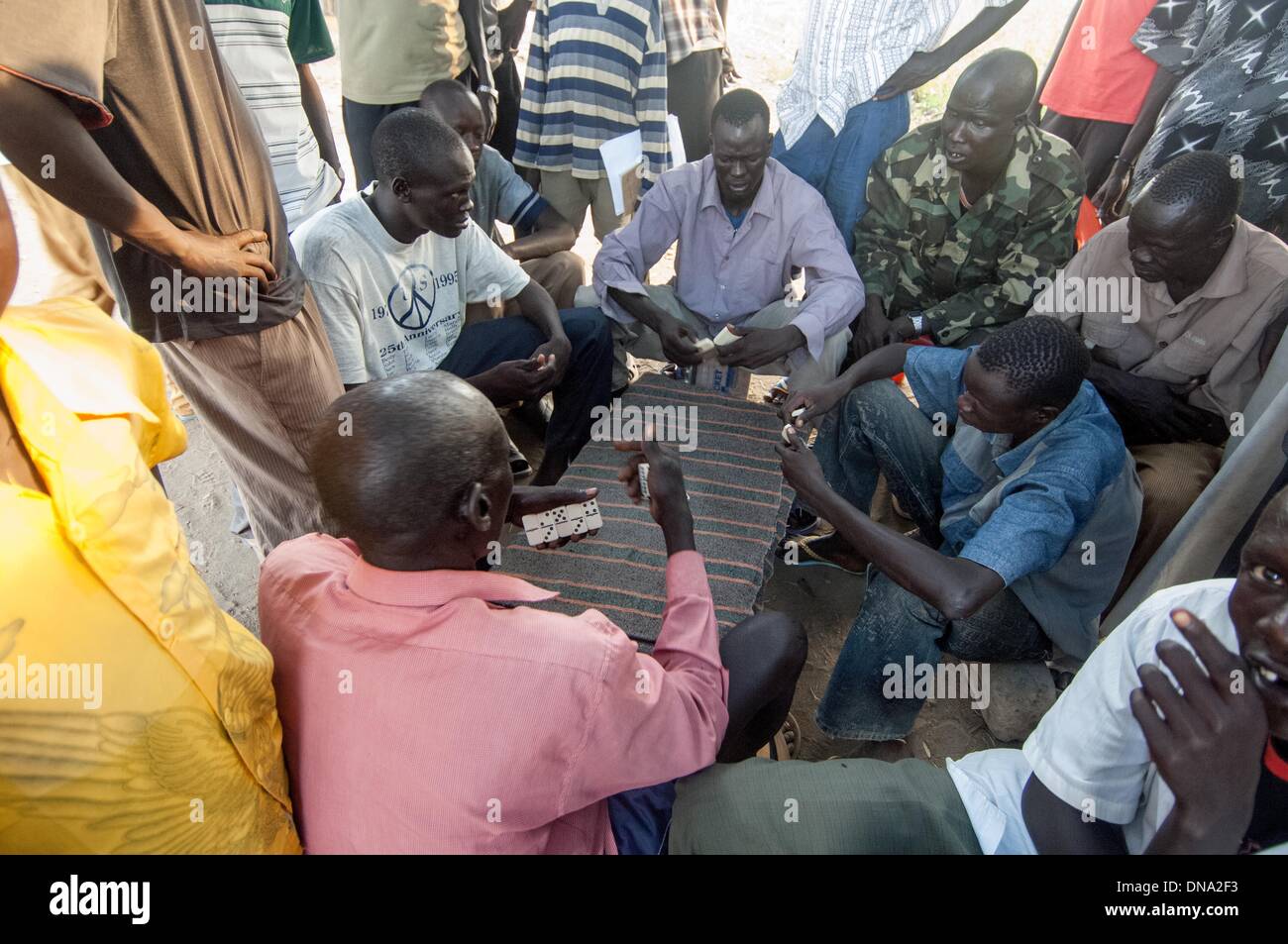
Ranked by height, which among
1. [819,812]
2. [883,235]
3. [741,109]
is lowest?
[819,812]

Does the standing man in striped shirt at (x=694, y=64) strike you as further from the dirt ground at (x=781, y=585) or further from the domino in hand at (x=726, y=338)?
the domino in hand at (x=726, y=338)

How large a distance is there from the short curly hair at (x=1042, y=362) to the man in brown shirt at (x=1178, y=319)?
69 centimetres

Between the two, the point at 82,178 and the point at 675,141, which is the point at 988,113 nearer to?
the point at 675,141

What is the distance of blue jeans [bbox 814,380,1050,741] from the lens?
2277 mm

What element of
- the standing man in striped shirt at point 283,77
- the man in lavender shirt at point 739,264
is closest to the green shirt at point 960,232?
the man in lavender shirt at point 739,264

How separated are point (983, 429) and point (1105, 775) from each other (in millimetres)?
1108

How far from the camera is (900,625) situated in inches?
89.6

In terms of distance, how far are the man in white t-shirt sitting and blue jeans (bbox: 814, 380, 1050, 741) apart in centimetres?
116

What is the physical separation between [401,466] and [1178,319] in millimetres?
2696

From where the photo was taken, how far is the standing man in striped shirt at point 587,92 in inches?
147

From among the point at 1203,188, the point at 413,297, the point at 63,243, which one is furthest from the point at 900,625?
the point at 63,243

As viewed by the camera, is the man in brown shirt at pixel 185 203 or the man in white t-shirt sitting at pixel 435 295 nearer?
the man in brown shirt at pixel 185 203

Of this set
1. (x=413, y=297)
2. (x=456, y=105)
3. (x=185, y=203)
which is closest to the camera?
(x=185, y=203)
